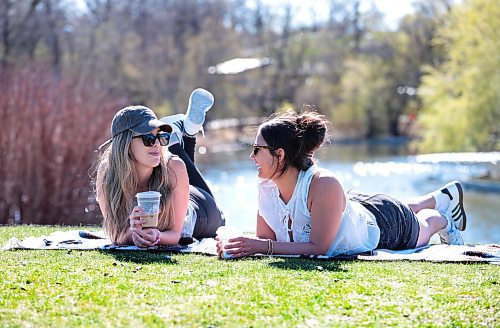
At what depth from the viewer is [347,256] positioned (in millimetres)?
4707

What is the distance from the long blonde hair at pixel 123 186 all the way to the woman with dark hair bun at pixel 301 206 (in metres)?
0.55

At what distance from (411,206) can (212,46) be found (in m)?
41.2

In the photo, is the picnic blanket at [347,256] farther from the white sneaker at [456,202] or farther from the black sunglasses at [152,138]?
the black sunglasses at [152,138]

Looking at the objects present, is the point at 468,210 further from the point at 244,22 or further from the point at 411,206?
the point at 244,22

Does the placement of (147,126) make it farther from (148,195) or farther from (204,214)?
(204,214)

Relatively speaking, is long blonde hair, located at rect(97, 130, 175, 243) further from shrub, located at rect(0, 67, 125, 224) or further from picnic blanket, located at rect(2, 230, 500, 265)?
shrub, located at rect(0, 67, 125, 224)

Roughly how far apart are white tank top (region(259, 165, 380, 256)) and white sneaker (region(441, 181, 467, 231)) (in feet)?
3.37

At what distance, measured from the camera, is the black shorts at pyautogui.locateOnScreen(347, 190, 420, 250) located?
5.09 m

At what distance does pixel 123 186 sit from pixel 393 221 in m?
1.76

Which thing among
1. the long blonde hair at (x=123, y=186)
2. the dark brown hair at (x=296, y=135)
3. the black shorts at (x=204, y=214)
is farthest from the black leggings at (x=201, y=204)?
the dark brown hair at (x=296, y=135)

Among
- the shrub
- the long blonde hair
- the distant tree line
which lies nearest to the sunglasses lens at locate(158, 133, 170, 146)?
the long blonde hair

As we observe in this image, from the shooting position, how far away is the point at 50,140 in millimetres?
13984

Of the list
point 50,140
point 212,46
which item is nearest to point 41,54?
point 212,46

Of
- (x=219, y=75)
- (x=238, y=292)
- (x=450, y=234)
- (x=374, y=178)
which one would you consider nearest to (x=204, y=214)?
(x=450, y=234)
